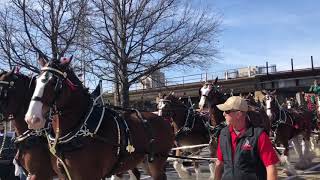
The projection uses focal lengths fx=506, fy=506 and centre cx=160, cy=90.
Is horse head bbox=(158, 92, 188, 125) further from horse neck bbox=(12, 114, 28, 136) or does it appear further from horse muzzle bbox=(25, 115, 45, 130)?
horse muzzle bbox=(25, 115, 45, 130)

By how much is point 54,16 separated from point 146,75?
504 cm

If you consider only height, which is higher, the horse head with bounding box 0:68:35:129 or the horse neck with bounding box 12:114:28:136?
the horse head with bounding box 0:68:35:129

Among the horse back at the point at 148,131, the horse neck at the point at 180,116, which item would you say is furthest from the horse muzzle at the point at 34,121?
the horse neck at the point at 180,116

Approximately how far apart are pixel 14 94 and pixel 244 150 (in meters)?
4.29

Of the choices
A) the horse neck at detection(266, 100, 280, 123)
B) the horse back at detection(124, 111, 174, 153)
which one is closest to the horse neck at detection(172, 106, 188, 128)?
the horse neck at detection(266, 100, 280, 123)

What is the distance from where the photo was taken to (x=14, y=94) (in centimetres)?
763

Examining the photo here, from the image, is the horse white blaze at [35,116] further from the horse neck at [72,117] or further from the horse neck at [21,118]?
the horse neck at [21,118]

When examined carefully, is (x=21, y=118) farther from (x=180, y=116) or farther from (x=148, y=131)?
(x=180, y=116)

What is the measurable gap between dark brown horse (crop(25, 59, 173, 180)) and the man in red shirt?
209 cm

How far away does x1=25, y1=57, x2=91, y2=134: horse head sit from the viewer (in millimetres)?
5652

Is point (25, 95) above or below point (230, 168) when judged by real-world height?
above

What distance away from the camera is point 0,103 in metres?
7.59

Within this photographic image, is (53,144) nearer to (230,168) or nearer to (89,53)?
(230,168)

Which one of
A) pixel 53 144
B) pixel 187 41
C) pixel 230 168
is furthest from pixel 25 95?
pixel 187 41
